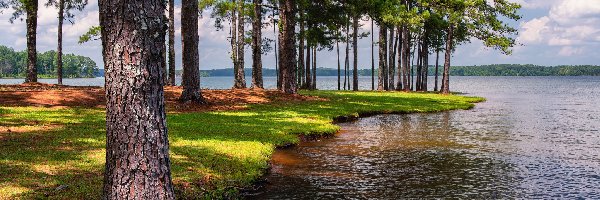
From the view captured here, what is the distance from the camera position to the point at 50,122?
1700 centimetres

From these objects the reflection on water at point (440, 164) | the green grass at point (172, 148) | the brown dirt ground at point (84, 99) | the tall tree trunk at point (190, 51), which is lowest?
the reflection on water at point (440, 164)

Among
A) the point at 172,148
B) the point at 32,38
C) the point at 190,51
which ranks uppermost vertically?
the point at 32,38

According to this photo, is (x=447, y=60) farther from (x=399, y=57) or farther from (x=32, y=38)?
(x=32, y=38)

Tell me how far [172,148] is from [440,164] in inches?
305

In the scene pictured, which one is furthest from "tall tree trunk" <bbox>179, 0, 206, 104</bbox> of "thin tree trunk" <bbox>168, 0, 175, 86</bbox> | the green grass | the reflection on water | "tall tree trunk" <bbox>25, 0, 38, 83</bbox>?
"tall tree trunk" <bbox>25, 0, 38, 83</bbox>

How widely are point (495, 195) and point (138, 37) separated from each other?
27.7 feet

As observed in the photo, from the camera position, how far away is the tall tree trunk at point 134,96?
628cm

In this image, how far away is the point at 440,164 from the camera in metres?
14.2

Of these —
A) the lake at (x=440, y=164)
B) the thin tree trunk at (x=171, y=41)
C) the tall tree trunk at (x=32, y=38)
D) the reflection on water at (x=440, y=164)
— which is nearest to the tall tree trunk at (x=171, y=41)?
the thin tree trunk at (x=171, y=41)

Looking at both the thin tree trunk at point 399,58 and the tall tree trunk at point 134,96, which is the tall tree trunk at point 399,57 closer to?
the thin tree trunk at point 399,58

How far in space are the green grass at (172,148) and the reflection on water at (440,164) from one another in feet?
3.12

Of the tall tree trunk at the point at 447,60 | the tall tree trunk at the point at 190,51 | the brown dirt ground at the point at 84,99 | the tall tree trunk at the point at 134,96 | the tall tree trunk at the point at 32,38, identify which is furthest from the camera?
the tall tree trunk at the point at 447,60

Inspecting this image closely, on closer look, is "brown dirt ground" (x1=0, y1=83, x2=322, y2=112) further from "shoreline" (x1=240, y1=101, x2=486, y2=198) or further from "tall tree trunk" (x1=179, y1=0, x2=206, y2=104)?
"shoreline" (x1=240, y1=101, x2=486, y2=198)

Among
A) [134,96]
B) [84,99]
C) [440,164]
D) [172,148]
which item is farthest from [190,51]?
[134,96]
